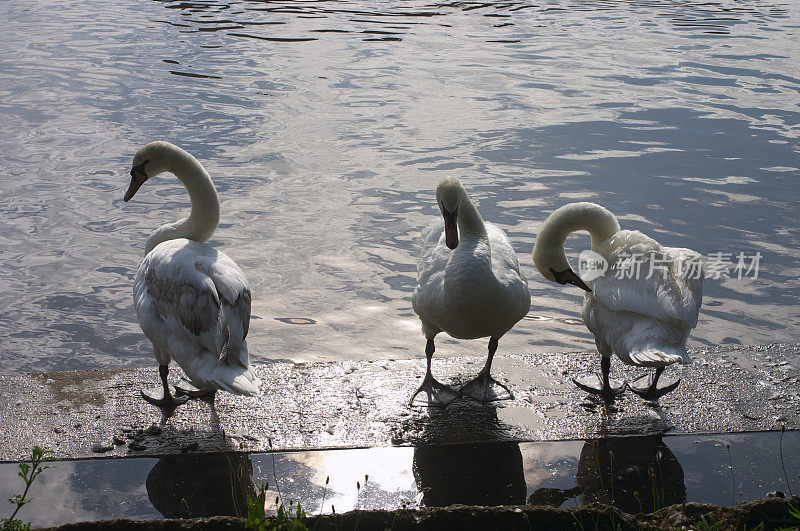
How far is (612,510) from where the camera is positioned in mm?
3129

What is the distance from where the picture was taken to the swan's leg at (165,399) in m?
4.62

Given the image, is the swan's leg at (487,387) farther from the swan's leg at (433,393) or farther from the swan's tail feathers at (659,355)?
the swan's tail feathers at (659,355)

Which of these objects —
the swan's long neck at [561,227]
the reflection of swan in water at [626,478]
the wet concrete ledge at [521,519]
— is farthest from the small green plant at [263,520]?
the swan's long neck at [561,227]

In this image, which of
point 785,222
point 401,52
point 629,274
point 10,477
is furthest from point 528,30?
point 10,477

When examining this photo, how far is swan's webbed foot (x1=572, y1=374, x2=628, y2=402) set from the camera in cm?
474

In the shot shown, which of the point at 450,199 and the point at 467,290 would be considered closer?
the point at 467,290

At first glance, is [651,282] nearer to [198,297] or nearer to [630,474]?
[630,474]

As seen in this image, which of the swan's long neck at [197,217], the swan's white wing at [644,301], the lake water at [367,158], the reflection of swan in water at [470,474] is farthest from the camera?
the lake water at [367,158]

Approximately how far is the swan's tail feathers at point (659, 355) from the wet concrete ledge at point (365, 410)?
448 millimetres

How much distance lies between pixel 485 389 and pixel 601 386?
0.70m

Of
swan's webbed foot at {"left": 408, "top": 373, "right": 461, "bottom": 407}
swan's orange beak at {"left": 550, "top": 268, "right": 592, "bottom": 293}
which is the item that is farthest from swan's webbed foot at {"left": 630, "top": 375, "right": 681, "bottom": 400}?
swan's webbed foot at {"left": 408, "top": 373, "right": 461, "bottom": 407}

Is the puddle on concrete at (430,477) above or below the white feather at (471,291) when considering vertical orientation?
below

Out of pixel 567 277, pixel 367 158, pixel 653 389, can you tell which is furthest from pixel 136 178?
pixel 367 158

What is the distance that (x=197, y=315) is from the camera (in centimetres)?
435
